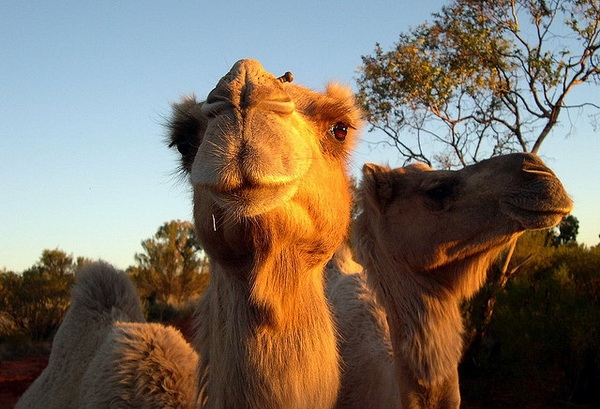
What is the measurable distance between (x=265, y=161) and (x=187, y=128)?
89 cm

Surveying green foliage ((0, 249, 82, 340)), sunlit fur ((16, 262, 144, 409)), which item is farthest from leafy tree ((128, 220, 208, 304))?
sunlit fur ((16, 262, 144, 409))

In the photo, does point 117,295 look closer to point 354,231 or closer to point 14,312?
point 354,231

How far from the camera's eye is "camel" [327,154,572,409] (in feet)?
11.9

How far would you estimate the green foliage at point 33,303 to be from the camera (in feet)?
59.9

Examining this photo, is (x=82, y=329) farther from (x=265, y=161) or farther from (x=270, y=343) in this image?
(x=265, y=161)

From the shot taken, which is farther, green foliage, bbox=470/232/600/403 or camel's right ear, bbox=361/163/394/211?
green foliage, bbox=470/232/600/403

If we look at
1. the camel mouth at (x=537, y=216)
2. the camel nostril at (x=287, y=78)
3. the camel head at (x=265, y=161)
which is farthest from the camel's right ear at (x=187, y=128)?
the camel mouth at (x=537, y=216)

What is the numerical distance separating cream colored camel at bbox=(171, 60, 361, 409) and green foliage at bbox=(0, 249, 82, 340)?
17.0 metres

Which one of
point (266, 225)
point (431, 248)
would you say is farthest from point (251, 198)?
point (431, 248)

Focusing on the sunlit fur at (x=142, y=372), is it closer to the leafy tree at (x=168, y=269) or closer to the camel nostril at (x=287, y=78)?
the camel nostril at (x=287, y=78)

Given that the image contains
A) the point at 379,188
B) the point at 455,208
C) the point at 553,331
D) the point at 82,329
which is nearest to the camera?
the point at 455,208

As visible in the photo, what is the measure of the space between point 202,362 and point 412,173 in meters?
2.21

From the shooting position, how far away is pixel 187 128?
268 cm

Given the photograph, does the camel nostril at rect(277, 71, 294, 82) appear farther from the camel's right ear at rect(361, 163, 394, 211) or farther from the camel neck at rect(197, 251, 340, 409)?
the camel's right ear at rect(361, 163, 394, 211)
